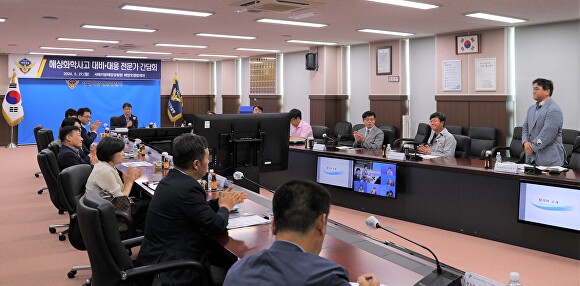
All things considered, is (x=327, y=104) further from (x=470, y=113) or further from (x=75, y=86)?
(x=75, y=86)

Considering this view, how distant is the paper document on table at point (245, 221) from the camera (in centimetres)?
292

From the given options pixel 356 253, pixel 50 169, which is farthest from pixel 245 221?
pixel 50 169

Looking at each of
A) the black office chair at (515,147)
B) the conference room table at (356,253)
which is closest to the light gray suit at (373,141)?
the black office chair at (515,147)

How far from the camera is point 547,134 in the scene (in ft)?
17.3

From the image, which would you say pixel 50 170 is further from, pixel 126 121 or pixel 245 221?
pixel 126 121

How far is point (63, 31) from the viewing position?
8.46 m

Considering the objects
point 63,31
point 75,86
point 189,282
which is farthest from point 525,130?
point 75,86

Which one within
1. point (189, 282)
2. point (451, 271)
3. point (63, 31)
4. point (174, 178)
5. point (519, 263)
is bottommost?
point (519, 263)

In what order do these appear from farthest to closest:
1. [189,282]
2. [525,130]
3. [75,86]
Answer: [75,86]
[525,130]
[189,282]

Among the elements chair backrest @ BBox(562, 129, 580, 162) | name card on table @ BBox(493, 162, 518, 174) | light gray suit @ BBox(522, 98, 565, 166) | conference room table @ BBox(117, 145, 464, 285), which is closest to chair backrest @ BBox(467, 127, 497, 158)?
chair backrest @ BBox(562, 129, 580, 162)

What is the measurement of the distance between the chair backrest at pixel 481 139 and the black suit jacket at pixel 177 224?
6220mm

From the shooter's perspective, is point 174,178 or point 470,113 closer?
point 174,178

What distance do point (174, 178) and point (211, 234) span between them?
1.19ft

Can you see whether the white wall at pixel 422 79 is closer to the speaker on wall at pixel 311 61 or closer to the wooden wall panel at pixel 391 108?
the wooden wall panel at pixel 391 108
